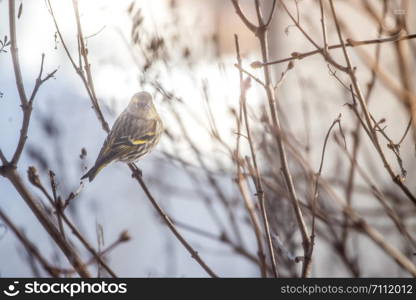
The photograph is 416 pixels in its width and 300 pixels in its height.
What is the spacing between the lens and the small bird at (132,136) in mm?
2246

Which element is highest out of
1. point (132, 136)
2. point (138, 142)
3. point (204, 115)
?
point (132, 136)

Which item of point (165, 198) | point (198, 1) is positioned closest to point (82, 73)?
point (198, 1)

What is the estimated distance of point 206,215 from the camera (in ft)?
17.3

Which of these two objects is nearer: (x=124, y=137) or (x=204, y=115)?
(x=204, y=115)

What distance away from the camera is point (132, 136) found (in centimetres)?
258

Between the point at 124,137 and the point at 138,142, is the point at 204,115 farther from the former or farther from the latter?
the point at 124,137

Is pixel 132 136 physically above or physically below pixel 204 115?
above

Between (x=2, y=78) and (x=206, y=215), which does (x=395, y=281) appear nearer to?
(x=2, y=78)

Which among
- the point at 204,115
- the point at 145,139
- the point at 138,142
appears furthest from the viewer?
the point at 145,139

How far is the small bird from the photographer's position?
2246 mm

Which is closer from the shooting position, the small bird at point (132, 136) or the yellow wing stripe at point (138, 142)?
the small bird at point (132, 136)

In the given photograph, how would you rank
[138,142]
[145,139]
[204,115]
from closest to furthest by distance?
[204,115], [138,142], [145,139]

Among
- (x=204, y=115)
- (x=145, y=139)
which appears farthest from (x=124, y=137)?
(x=204, y=115)

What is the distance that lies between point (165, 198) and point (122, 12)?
210cm
